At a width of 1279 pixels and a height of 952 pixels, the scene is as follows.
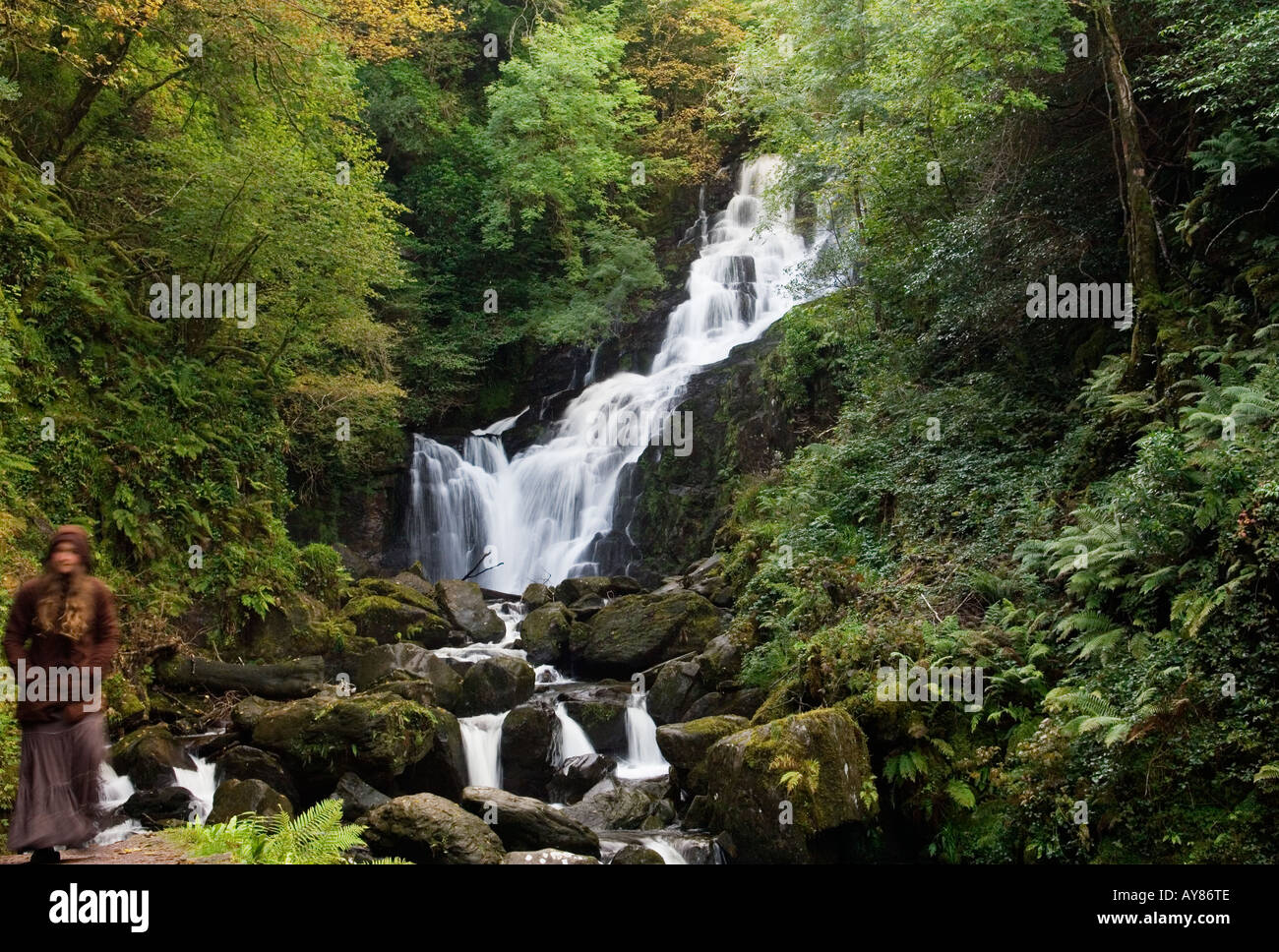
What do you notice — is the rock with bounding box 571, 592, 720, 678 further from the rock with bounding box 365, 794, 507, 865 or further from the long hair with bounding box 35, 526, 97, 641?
the long hair with bounding box 35, 526, 97, 641

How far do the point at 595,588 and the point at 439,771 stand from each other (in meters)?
6.87

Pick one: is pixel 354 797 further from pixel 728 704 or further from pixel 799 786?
pixel 799 786

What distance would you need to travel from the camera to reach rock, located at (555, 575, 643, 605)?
17.3 meters

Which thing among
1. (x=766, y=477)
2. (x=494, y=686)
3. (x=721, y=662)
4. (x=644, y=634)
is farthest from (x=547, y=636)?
(x=766, y=477)

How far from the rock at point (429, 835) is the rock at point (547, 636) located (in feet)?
22.4

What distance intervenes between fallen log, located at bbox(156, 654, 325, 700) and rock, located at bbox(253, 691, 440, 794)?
5.82ft

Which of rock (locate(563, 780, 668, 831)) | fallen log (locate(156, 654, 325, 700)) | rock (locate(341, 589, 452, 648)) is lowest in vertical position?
rock (locate(563, 780, 668, 831))

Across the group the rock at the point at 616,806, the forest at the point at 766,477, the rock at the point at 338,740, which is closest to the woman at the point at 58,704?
the forest at the point at 766,477

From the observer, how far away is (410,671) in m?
13.1

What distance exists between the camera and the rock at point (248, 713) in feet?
34.7

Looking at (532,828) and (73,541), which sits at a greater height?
(73,541)

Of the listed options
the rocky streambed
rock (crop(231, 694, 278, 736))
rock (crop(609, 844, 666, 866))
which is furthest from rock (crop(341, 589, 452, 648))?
rock (crop(609, 844, 666, 866))

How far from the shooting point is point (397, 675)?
41.1 feet

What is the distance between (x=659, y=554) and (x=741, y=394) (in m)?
4.45
